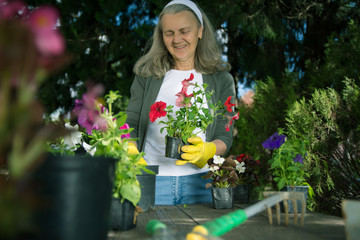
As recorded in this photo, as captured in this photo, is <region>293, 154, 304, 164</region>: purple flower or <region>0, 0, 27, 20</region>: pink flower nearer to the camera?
<region>0, 0, 27, 20</region>: pink flower

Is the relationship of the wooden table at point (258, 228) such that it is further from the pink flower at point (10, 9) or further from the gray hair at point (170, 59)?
the gray hair at point (170, 59)

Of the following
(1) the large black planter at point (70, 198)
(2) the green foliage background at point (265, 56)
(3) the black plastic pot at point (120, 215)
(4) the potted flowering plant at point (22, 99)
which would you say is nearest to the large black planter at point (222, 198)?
(3) the black plastic pot at point (120, 215)

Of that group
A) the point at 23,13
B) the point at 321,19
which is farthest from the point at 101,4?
the point at 23,13

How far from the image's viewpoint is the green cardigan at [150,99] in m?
2.12

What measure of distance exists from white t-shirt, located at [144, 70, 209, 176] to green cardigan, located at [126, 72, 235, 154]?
0.04 m

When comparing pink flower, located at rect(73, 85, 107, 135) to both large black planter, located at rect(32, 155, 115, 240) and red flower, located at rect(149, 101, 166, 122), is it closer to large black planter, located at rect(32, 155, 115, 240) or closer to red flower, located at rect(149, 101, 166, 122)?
large black planter, located at rect(32, 155, 115, 240)

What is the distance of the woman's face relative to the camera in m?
2.11

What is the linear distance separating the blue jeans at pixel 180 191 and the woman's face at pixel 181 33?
87cm

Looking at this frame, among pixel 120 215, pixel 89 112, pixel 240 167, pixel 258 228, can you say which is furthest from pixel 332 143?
pixel 89 112

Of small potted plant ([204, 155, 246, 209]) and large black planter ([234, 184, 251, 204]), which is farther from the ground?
small potted plant ([204, 155, 246, 209])

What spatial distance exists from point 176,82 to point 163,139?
418 mm

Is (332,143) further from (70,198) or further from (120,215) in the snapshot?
(70,198)

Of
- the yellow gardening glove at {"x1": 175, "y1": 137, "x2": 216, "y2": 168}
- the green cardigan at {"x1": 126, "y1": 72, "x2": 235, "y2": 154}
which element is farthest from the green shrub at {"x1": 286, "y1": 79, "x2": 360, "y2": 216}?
the yellow gardening glove at {"x1": 175, "y1": 137, "x2": 216, "y2": 168}

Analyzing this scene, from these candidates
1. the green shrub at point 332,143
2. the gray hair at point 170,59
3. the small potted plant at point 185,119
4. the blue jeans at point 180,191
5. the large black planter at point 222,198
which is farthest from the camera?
the green shrub at point 332,143
